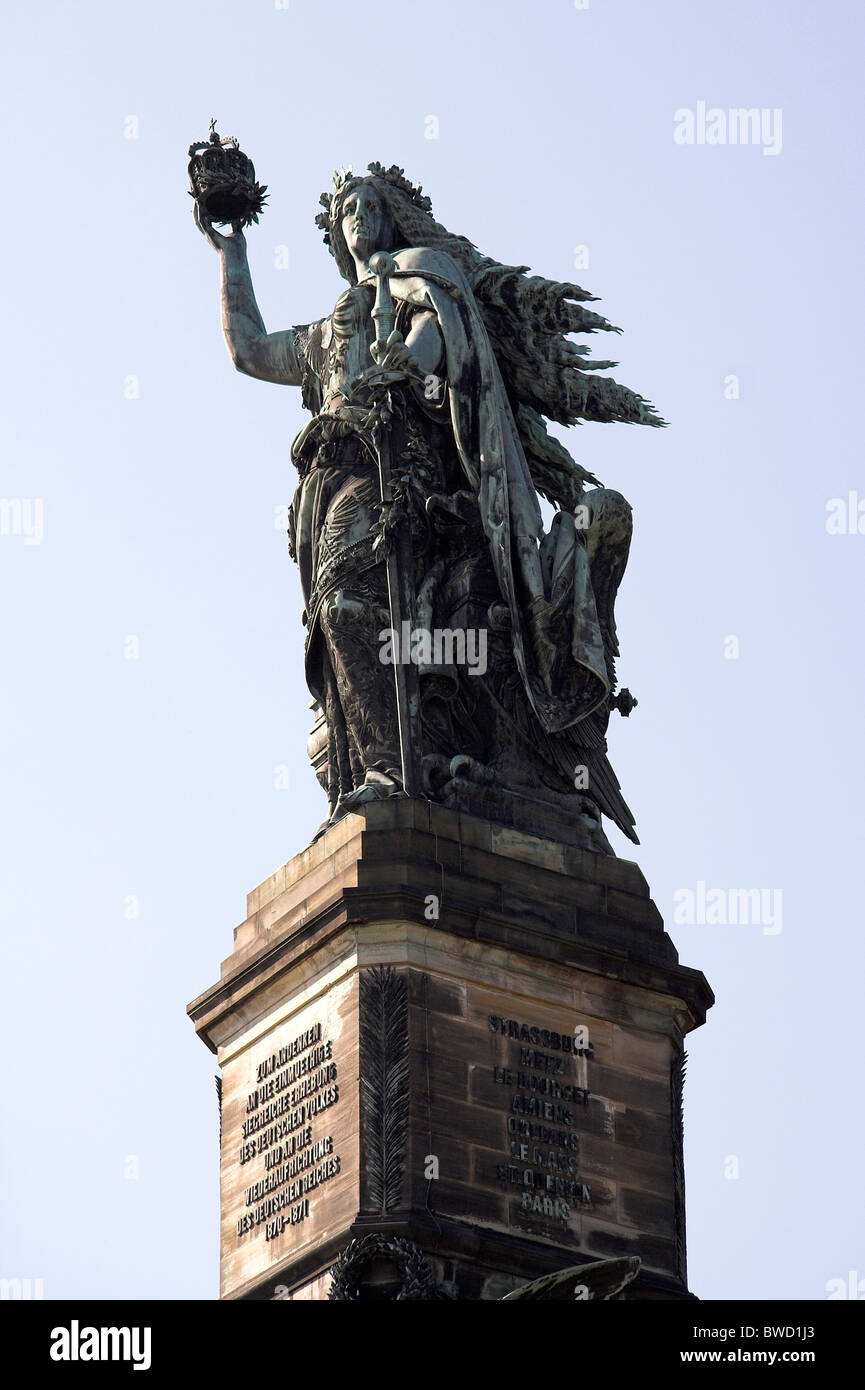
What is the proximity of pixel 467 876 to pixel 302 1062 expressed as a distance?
2.11m

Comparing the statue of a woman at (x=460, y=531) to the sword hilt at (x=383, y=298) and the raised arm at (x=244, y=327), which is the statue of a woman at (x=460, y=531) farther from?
the raised arm at (x=244, y=327)

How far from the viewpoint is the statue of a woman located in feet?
106

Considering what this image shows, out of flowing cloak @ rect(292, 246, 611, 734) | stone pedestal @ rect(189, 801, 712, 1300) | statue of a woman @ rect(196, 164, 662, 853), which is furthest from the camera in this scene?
flowing cloak @ rect(292, 246, 611, 734)

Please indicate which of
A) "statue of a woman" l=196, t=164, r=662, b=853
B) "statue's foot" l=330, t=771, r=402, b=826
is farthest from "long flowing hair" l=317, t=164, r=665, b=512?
"statue's foot" l=330, t=771, r=402, b=826

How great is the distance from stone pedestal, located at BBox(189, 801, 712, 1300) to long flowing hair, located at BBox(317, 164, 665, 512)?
462 centimetres

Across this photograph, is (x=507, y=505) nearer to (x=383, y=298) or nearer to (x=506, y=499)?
(x=506, y=499)

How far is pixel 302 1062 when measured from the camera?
30.6 m

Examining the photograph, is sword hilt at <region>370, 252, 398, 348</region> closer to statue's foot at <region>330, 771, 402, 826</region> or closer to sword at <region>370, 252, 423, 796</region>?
sword at <region>370, 252, 423, 796</region>

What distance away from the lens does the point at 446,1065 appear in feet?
98.1

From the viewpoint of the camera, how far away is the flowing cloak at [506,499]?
32.9m

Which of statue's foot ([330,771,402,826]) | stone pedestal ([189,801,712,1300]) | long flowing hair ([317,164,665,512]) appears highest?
long flowing hair ([317,164,665,512])

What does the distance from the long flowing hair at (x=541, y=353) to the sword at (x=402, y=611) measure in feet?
5.44
